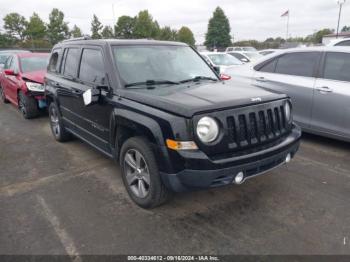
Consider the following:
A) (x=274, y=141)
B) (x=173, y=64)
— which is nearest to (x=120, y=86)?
(x=173, y=64)

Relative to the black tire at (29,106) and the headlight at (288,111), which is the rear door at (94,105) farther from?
the black tire at (29,106)

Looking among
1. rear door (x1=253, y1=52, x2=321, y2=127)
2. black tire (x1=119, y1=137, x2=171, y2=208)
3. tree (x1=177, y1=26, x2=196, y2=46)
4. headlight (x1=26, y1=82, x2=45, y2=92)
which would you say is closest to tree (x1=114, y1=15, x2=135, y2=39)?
tree (x1=177, y1=26, x2=196, y2=46)

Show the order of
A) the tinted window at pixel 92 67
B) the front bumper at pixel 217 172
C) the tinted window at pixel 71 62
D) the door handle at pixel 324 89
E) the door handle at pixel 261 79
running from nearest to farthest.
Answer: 1. the front bumper at pixel 217 172
2. the tinted window at pixel 92 67
3. the tinted window at pixel 71 62
4. the door handle at pixel 324 89
5. the door handle at pixel 261 79

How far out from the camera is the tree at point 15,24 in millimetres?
62219

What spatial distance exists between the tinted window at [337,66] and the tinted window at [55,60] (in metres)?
4.46

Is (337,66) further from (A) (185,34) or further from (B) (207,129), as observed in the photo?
(A) (185,34)

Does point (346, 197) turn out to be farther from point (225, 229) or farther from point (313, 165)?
point (225, 229)

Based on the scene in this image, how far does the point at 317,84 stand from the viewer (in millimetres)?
4953

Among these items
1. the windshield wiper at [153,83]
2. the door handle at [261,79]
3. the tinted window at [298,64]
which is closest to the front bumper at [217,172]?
the windshield wiper at [153,83]

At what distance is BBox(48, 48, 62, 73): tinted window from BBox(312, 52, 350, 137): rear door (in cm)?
435

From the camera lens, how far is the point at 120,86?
11.4 feet

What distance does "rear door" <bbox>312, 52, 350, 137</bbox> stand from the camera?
4.65m

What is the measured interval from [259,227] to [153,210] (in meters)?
1.11

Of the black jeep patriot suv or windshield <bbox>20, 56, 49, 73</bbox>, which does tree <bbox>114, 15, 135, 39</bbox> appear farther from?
the black jeep patriot suv
